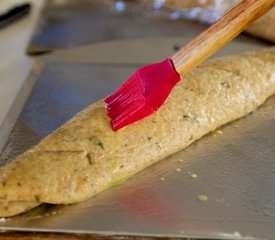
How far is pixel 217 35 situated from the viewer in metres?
1.25

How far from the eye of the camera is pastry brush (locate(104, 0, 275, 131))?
3.96ft

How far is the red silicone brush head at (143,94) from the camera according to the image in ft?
3.95

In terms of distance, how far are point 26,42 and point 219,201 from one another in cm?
128

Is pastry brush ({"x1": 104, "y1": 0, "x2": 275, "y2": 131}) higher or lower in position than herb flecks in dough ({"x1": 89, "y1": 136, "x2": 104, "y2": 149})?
higher

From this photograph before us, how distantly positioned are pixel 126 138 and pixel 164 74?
0.63 ft

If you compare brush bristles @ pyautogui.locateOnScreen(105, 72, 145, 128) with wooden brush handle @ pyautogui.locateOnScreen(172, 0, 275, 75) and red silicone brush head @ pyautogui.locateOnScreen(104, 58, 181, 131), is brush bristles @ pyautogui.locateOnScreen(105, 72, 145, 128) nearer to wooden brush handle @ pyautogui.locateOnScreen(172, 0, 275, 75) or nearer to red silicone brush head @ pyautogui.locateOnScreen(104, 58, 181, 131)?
red silicone brush head @ pyautogui.locateOnScreen(104, 58, 181, 131)

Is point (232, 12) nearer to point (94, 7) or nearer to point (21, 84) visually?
point (21, 84)

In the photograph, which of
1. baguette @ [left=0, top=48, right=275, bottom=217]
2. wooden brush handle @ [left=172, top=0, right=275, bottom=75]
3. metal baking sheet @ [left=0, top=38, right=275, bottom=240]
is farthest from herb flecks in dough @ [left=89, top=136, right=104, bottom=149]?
wooden brush handle @ [left=172, top=0, right=275, bottom=75]

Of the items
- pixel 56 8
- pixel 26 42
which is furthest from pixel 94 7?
pixel 26 42

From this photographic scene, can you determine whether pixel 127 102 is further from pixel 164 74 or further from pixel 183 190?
pixel 183 190

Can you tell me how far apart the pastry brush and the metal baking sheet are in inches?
6.2

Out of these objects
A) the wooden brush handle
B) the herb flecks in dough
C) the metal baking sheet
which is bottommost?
the metal baking sheet

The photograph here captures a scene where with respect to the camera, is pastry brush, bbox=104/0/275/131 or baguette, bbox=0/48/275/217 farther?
pastry brush, bbox=104/0/275/131

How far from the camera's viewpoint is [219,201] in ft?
3.64
